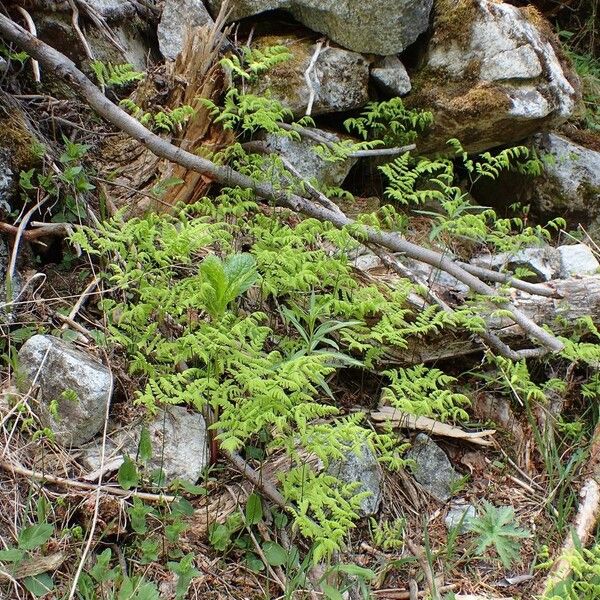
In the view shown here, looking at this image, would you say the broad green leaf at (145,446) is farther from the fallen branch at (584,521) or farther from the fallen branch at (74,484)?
the fallen branch at (584,521)

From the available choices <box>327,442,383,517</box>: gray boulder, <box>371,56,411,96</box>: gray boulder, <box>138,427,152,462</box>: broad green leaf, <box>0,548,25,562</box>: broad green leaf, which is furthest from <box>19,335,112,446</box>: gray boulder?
<box>371,56,411,96</box>: gray boulder

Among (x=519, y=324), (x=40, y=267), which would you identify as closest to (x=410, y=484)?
(x=519, y=324)

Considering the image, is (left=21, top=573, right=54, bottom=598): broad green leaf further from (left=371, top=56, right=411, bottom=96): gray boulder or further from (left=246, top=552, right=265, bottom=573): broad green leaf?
(left=371, top=56, right=411, bottom=96): gray boulder

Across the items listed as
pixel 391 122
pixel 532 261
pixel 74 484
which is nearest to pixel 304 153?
pixel 391 122

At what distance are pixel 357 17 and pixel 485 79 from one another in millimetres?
1089

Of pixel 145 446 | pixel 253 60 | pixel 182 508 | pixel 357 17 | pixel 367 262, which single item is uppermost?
pixel 357 17

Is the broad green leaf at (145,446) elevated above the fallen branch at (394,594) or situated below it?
above

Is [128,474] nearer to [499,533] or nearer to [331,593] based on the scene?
[331,593]

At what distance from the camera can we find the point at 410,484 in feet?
11.7

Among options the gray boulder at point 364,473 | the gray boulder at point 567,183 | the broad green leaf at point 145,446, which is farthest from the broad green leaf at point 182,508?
the gray boulder at point 567,183

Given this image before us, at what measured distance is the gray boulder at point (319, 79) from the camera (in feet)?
15.2

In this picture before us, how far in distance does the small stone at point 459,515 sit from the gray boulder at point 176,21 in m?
3.52

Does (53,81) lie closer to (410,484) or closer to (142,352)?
(142,352)

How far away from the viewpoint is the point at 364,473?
337cm
